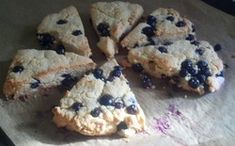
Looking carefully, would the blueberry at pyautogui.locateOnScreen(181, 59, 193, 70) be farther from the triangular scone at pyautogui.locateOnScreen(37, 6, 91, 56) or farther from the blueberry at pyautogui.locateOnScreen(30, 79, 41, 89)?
the blueberry at pyautogui.locateOnScreen(30, 79, 41, 89)

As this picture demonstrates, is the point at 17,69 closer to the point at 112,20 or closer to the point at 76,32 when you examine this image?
the point at 76,32

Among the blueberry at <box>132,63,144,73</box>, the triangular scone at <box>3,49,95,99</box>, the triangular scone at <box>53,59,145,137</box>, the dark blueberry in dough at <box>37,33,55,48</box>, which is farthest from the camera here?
the dark blueberry in dough at <box>37,33,55,48</box>

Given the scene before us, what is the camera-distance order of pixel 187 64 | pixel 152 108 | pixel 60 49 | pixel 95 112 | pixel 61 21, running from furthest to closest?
pixel 61 21 → pixel 60 49 → pixel 187 64 → pixel 152 108 → pixel 95 112

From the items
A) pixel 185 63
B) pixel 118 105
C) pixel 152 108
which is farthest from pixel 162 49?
pixel 118 105

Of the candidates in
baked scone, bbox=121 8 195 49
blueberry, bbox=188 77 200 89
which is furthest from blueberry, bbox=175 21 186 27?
blueberry, bbox=188 77 200 89

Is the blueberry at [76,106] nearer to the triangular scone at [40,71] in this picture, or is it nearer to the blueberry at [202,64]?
the triangular scone at [40,71]

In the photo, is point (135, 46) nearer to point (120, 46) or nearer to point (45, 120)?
point (120, 46)

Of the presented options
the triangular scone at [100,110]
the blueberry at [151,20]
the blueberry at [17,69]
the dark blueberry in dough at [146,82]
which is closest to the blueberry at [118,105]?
the triangular scone at [100,110]
